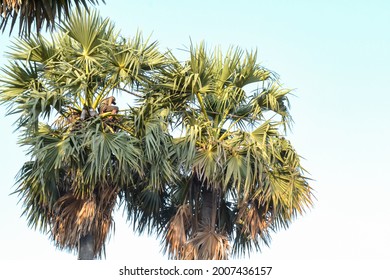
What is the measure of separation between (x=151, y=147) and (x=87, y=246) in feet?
6.20

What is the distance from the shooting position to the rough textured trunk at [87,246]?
15.0 metres

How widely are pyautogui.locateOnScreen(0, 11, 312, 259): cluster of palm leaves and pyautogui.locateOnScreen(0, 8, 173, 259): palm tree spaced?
0.02 metres

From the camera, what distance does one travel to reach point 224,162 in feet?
50.6

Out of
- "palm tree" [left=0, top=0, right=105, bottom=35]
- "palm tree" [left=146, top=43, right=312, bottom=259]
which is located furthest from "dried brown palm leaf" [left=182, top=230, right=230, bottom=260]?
"palm tree" [left=0, top=0, right=105, bottom=35]

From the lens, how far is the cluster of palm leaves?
1478cm

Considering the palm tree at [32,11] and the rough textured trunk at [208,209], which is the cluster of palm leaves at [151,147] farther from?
the palm tree at [32,11]

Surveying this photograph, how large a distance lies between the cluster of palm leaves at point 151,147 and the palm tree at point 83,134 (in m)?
0.02

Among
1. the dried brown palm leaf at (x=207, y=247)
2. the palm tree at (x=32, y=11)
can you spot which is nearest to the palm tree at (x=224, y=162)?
the dried brown palm leaf at (x=207, y=247)

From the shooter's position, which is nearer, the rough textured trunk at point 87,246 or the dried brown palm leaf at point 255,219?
the rough textured trunk at point 87,246

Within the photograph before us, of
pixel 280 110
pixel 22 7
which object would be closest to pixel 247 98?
pixel 280 110

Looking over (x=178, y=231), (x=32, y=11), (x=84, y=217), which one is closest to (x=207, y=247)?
(x=178, y=231)

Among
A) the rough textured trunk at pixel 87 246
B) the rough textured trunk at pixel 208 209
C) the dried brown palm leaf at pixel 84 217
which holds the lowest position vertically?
the rough textured trunk at pixel 87 246

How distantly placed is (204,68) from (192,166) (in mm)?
1880

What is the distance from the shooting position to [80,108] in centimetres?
1552
